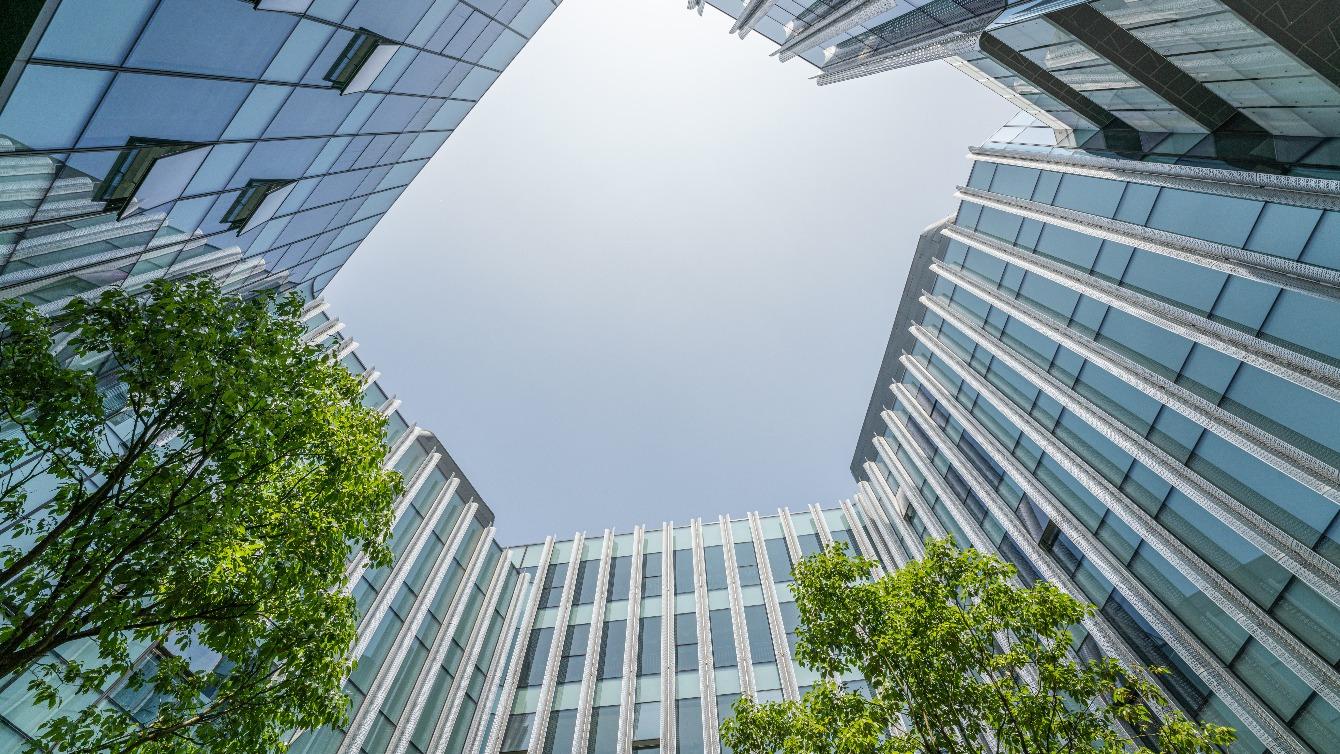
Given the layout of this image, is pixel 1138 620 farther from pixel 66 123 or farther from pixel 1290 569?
pixel 66 123

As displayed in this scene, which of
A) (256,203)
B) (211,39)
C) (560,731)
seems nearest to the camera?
(211,39)

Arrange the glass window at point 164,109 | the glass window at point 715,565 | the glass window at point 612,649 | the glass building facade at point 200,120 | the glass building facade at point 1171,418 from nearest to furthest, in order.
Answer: the glass building facade at point 200,120 → the glass window at point 164,109 → the glass building facade at point 1171,418 → the glass window at point 612,649 → the glass window at point 715,565

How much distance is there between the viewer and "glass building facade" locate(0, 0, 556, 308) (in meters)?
10.1

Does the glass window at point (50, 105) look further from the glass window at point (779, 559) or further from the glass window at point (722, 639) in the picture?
the glass window at point (779, 559)

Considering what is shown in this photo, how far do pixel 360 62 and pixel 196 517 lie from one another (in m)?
14.1

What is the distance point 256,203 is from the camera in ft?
60.8

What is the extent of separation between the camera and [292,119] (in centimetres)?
1670

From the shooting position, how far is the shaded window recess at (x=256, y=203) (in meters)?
17.8

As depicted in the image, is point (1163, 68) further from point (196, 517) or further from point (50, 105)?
point (50, 105)

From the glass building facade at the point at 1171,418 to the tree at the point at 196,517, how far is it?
61.5 ft

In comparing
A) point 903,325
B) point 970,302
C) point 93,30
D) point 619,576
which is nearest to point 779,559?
point 619,576

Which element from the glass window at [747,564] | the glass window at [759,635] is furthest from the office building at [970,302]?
the glass window at [747,564]

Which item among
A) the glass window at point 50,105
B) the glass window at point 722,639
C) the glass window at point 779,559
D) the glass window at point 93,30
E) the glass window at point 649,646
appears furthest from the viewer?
the glass window at point 779,559

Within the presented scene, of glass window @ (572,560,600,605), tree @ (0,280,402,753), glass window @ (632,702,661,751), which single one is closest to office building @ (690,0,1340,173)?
tree @ (0,280,402,753)
